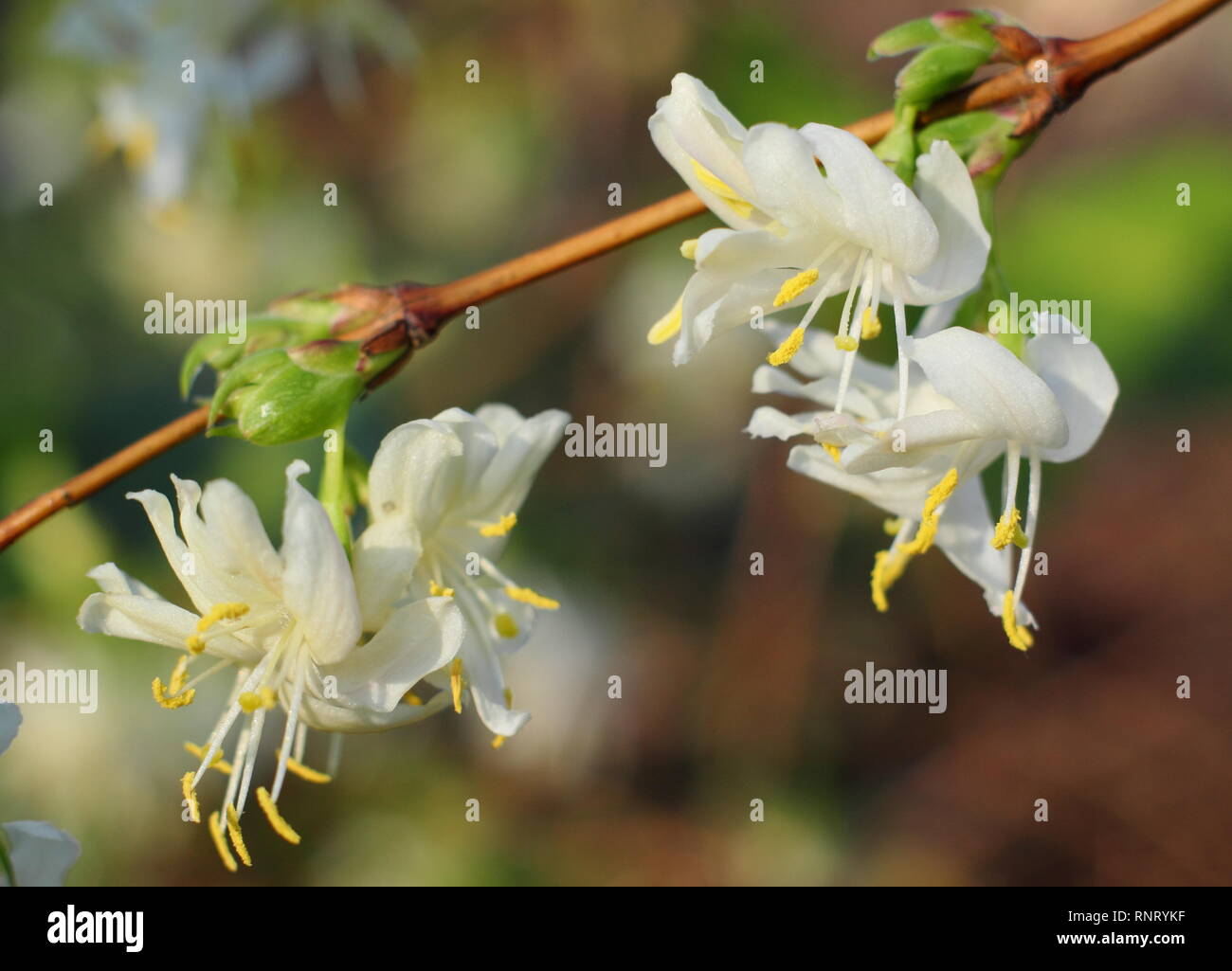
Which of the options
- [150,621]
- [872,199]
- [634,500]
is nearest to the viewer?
[872,199]

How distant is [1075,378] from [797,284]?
0.22 m

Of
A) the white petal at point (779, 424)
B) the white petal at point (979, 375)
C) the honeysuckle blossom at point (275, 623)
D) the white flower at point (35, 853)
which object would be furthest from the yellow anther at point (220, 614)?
the white petal at point (979, 375)

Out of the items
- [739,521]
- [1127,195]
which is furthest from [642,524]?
[1127,195]

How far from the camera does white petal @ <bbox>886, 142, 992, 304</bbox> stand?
750 millimetres

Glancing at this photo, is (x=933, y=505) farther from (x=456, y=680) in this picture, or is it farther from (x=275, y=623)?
(x=275, y=623)

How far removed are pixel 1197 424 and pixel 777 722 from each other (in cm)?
133

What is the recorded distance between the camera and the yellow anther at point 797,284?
765 mm

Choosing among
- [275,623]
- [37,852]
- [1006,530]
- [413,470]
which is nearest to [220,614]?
[275,623]

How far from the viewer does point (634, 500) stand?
8.74 feet

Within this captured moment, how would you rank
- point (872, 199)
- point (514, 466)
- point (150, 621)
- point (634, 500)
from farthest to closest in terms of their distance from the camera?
1. point (634, 500)
2. point (514, 466)
3. point (150, 621)
4. point (872, 199)

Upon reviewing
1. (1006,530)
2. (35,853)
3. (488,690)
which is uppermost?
(1006,530)

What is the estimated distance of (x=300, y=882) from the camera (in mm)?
2336

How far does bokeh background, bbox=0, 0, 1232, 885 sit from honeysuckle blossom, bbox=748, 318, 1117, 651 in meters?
1.42

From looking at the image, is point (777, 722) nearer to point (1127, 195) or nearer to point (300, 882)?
point (300, 882)
